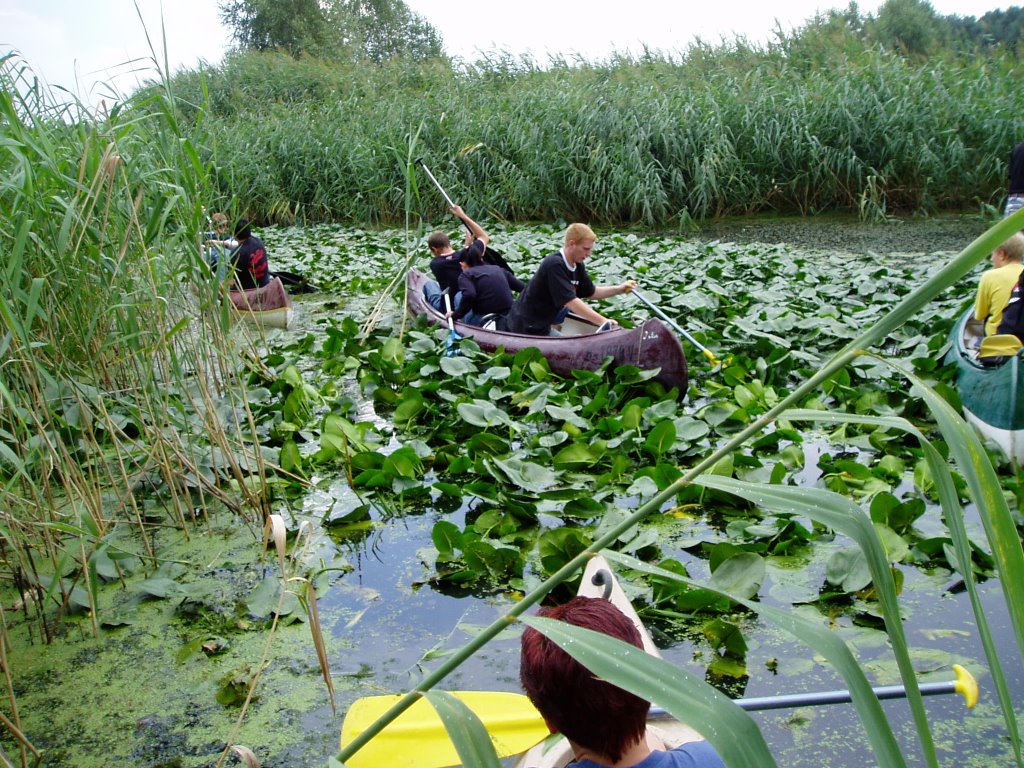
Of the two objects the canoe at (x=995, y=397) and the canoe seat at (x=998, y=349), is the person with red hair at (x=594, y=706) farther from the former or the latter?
the canoe seat at (x=998, y=349)

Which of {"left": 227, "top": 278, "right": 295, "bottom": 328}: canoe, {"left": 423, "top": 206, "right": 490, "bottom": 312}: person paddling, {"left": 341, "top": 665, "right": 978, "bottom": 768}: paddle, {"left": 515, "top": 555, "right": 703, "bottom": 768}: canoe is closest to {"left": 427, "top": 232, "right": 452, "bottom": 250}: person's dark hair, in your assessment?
{"left": 423, "top": 206, "right": 490, "bottom": 312}: person paddling

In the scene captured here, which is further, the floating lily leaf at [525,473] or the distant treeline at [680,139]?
the distant treeline at [680,139]

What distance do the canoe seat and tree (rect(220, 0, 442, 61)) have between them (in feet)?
66.0

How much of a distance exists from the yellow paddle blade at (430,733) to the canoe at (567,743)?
0.17 meters

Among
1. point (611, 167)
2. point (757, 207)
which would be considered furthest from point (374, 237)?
point (757, 207)

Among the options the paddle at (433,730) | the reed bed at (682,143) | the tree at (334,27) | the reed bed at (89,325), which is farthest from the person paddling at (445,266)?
the tree at (334,27)

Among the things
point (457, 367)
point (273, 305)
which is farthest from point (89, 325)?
point (273, 305)

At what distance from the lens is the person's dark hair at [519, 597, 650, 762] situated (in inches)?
48.4

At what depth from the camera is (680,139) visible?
31.2 ft

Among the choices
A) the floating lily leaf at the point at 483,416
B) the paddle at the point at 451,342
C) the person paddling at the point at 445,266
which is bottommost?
the floating lily leaf at the point at 483,416

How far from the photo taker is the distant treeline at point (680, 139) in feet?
30.5

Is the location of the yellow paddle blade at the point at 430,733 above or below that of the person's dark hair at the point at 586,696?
below

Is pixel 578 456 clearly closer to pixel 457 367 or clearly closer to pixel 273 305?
pixel 457 367

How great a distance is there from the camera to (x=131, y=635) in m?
2.63
